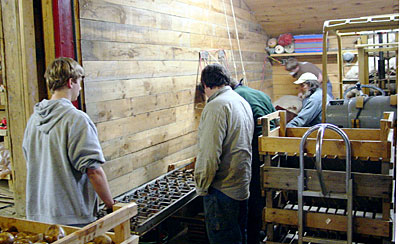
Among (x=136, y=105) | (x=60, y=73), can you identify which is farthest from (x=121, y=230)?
(x=136, y=105)

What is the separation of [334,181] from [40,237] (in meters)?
1.66

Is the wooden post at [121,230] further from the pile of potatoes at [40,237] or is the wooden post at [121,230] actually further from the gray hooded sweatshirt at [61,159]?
the gray hooded sweatshirt at [61,159]

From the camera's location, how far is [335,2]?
592cm

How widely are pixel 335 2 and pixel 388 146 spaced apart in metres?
4.00

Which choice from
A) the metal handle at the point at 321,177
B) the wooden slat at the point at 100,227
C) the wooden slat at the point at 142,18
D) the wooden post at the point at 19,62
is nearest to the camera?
the wooden slat at the point at 100,227

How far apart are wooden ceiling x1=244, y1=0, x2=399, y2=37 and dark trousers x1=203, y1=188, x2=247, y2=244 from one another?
3752 mm

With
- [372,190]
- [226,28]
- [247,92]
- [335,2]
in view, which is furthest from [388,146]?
[335,2]

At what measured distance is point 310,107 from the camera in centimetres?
461

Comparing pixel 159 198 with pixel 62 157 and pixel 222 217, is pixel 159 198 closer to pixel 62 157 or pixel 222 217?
pixel 222 217

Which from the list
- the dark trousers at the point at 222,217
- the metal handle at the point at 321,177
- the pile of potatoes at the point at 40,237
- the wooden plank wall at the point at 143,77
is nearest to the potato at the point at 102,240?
the pile of potatoes at the point at 40,237

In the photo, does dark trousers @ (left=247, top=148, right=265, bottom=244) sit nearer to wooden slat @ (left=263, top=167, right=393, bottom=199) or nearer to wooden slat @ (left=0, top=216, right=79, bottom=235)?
wooden slat @ (left=263, top=167, right=393, bottom=199)

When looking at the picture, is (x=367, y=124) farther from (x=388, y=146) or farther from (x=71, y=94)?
(x=71, y=94)

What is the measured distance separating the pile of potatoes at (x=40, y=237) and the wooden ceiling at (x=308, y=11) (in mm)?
4886

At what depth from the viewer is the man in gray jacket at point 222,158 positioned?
2.98m
